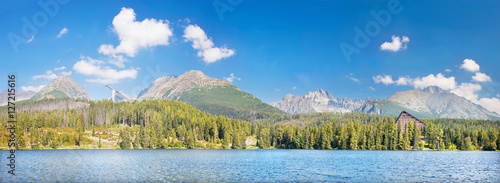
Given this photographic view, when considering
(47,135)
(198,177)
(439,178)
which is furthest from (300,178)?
(47,135)

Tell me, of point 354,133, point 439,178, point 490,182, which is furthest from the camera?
point 354,133

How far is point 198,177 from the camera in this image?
54.2 meters

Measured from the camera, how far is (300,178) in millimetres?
54500

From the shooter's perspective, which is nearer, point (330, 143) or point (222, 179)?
point (222, 179)

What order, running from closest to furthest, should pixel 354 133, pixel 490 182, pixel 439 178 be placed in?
pixel 490 182
pixel 439 178
pixel 354 133

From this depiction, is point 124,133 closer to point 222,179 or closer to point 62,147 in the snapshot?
point 62,147

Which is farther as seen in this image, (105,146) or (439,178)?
(105,146)

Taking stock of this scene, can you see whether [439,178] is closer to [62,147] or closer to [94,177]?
[94,177]

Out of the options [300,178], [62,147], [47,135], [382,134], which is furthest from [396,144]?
[47,135]

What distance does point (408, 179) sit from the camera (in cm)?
5466

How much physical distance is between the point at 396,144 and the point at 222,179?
511ft

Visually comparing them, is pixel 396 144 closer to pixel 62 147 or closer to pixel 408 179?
pixel 408 179

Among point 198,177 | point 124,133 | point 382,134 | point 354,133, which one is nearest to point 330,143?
point 354,133

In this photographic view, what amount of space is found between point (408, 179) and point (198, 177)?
1415 inches
